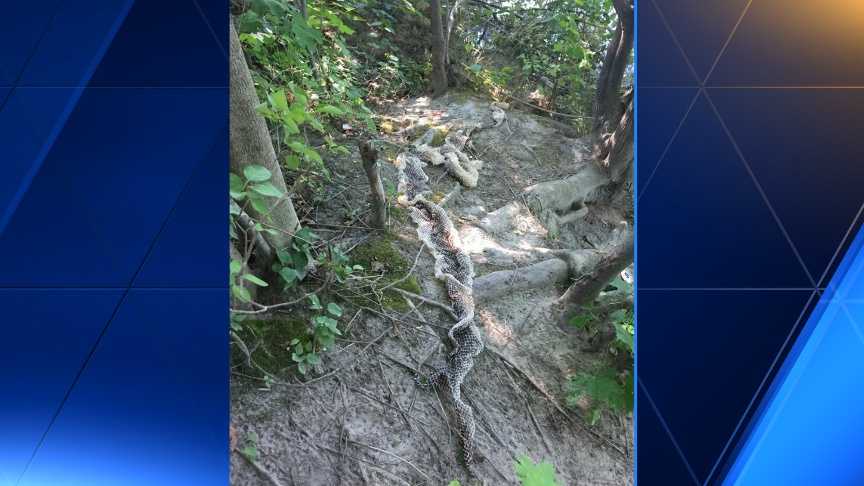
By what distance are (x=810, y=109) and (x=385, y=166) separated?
1830 millimetres

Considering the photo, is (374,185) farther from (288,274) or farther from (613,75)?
(613,75)

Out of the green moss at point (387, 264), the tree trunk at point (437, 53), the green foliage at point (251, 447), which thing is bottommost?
the green foliage at point (251, 447)

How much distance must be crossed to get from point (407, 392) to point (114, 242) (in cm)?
93

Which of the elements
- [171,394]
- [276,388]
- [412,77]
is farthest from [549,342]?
[412,77]

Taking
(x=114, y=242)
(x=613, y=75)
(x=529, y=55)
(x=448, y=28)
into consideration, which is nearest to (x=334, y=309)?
(x=114, y=242)

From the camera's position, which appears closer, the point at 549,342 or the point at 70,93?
the point at 70,93

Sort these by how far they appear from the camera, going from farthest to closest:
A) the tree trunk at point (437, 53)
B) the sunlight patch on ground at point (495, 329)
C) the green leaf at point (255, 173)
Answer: the tree trunk at point (437, 53), the sunlight patch on ground at point (495, 329), the green leaf at point (255, 173)

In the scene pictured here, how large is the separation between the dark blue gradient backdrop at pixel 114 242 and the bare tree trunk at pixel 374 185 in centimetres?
92

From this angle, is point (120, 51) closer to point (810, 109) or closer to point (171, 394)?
point (171, 394)

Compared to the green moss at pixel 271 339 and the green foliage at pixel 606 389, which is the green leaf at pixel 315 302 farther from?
the green foliage at pixel 606 389

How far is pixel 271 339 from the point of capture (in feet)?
4.74

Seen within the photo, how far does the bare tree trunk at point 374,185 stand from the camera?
5.53ft

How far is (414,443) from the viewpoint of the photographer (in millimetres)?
1426

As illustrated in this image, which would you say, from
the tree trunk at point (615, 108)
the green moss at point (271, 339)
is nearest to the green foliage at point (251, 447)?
the green moss at point (271, 339)
